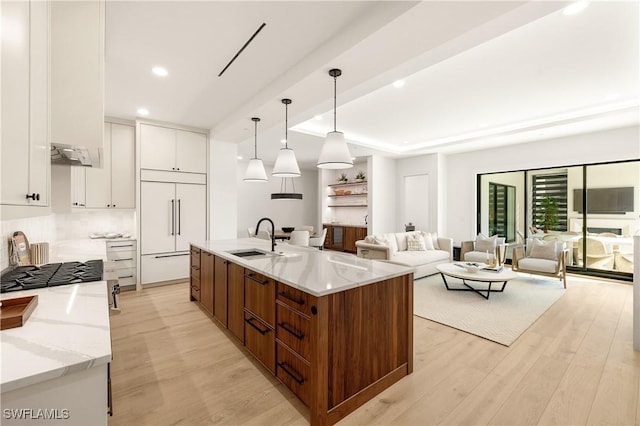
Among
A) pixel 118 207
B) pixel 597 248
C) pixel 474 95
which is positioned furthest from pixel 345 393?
pixel 597 248

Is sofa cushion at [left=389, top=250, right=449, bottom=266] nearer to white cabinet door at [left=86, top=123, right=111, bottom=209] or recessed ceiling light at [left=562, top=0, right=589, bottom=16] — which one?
recessed ceiling light at [left=562, top=0, right=589, bottom=16]

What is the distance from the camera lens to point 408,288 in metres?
2.23

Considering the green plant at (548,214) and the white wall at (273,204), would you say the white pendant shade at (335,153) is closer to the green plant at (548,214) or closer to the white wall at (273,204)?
the green plant at (548,214)

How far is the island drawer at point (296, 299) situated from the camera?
67.5 inches

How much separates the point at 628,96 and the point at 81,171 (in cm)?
800

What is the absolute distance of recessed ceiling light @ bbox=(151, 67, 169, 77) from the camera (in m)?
2.99

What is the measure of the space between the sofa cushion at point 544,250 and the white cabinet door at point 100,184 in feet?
24.2

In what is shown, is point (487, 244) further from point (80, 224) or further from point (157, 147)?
point (80, 224)

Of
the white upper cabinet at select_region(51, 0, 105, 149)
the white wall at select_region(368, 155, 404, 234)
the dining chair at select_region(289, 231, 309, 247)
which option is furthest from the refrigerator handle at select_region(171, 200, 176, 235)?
the white wall at select_region(368, 155, 404, 234)

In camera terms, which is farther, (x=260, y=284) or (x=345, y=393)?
(x=260, y=284)

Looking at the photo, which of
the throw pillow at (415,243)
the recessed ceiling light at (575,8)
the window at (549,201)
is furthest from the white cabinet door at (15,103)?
the window at (549,201)

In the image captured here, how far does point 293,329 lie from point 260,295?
0.48 m

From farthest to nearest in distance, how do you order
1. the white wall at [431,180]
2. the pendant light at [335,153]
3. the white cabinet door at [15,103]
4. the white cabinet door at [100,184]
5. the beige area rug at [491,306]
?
the white wall at [431,180], the white cabinet door at [100,184], the beige area rug at [491,306], the pendant light at [335,153], the white cabinet door at [15,103]

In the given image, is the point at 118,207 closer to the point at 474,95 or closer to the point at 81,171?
the point at 81,171
